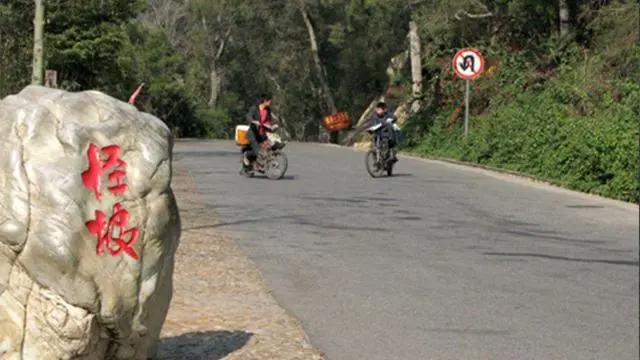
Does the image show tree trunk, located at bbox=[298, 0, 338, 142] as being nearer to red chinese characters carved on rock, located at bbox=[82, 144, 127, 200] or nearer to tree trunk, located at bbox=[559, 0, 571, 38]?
tree trunk, located at bbox=[559, 0, 571, 38]

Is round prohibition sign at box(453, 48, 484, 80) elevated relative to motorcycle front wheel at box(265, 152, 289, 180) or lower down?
elevated

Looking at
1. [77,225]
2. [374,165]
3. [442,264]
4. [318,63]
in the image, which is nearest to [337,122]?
[318,63]

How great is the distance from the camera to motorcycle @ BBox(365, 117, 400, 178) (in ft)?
76.1

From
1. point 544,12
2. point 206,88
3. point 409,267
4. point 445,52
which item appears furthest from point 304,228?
point 206,88

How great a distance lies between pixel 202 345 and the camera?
7414 millimetres

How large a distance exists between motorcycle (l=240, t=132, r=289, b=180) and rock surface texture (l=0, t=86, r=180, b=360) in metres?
16.5

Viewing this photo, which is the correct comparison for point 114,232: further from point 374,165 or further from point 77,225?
point 374,165

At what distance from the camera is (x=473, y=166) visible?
2820 cm

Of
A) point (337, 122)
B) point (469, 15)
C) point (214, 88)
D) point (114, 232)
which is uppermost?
point (469, 15)

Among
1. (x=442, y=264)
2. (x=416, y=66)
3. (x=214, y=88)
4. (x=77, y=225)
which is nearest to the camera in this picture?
(x=77, y=225)

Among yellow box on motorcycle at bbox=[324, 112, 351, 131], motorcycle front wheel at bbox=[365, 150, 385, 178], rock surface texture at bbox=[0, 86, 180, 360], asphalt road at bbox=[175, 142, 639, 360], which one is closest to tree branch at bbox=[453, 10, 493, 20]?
motorcycle front wheel at bbox=[365, 150, 385, 178]

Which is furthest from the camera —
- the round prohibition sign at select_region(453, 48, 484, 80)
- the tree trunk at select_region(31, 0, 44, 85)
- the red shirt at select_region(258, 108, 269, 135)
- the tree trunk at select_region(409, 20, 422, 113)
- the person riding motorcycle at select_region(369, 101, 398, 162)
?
the tree trunk at select_region(409, 20, 422, 113)

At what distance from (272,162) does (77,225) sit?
17.1 m

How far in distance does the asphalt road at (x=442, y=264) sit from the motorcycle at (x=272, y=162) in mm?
1036
